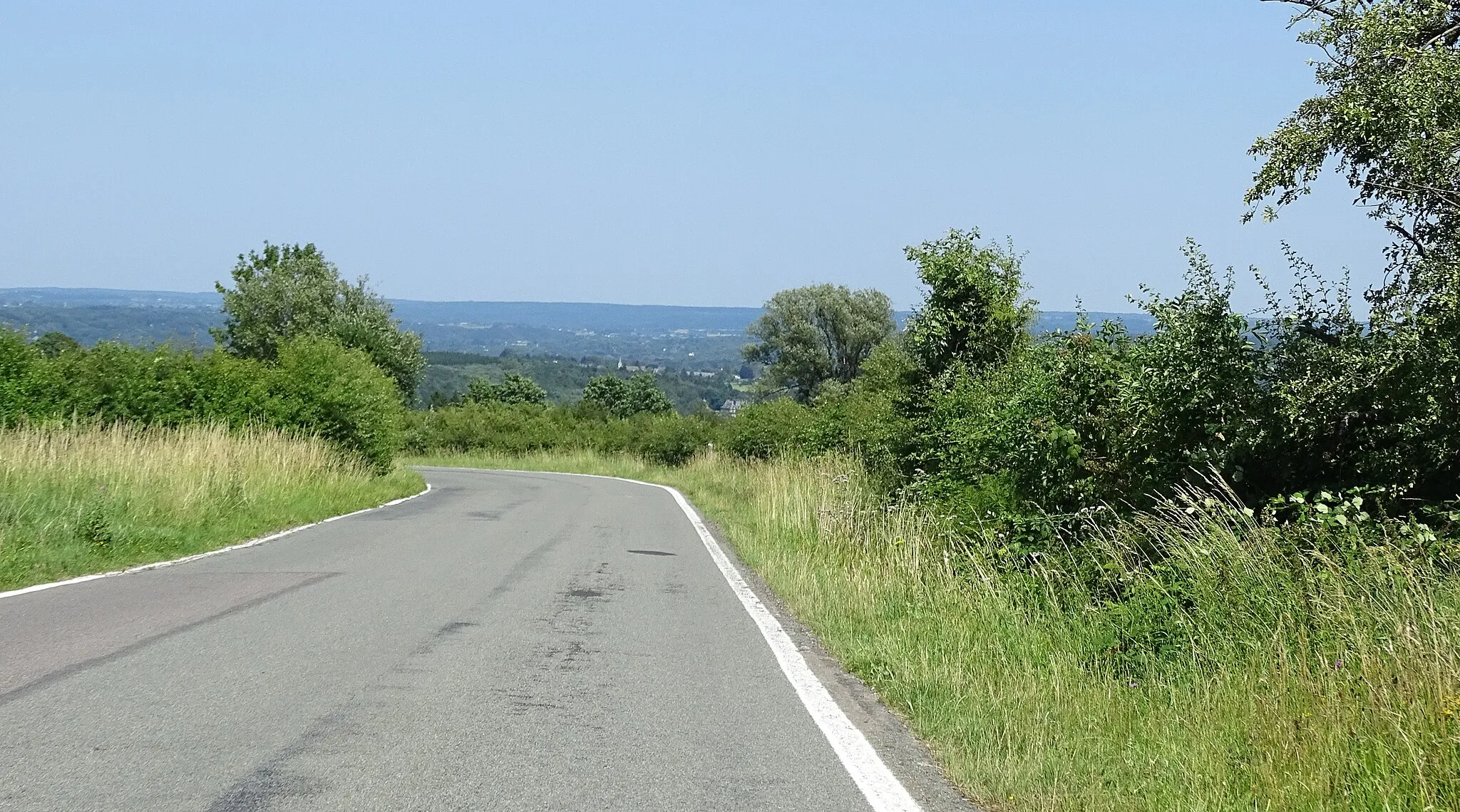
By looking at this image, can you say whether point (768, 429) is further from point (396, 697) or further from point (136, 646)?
point (396, 697)

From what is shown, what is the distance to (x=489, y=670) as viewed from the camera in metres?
8.23

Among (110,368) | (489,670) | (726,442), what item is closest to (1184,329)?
(489,670)

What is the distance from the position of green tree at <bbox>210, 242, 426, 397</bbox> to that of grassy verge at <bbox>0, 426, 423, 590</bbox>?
125 feet

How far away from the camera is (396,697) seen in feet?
24.0

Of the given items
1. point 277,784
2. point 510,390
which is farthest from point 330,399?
point 510,390

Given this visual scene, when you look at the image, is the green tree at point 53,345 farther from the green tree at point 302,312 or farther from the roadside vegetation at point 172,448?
the green tree at point 302,312

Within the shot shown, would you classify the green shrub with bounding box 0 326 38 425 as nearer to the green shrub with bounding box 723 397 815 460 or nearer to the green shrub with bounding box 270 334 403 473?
the green shrub with bounding box 270 334 403 473

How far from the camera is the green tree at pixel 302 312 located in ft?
213

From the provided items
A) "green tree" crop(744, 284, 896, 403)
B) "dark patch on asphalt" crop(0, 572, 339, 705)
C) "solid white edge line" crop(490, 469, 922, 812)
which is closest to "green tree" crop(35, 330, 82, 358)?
"dark patch on asphalt" crop(0, 572, 339, 705)

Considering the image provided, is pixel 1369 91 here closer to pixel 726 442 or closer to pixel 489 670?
pixel 489 670

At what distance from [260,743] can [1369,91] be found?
9.51m

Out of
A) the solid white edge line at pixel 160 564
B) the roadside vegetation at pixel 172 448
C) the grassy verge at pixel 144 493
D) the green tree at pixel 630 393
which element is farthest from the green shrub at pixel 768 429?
the green tree at pixel 630 393

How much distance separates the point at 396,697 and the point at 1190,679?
15.6 feet

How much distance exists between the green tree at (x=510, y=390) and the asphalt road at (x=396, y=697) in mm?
92977
